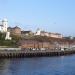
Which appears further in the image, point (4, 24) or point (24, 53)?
point (4, 24)

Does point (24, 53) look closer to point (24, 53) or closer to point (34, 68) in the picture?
point (24, 53)

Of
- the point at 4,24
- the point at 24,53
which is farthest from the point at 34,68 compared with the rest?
the point at 4,24

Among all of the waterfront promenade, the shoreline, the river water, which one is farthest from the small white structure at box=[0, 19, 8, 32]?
the river water

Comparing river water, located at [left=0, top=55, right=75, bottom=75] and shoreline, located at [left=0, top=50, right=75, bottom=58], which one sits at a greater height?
shoreline, located at [left=0, top=50, right=75, bottom=58]

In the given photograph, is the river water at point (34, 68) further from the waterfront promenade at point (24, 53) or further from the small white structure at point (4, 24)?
the small white structure at point (4, 24)

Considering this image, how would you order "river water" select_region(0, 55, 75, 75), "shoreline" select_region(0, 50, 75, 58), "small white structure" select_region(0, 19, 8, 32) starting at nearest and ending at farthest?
"river water" select_region(0, 55, 75, 75)
"shoreline" select_region(0, 50, 75, 58)
"small white structure" select_region(0, 19, 8, 32)

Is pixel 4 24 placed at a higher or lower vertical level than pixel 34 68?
higher

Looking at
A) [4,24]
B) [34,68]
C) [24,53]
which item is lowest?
[34,68]

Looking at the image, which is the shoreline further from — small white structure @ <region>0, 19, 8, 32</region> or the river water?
small white structure @ <region>0, 19, 8, 32</region>

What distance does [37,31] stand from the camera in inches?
5103

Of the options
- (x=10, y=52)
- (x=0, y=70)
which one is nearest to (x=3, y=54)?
(x=10, y=52)

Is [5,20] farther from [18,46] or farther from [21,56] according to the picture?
[21,56]

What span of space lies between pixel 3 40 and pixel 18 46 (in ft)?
16.2

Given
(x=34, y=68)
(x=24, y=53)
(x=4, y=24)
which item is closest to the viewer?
(x=34, y=68)
